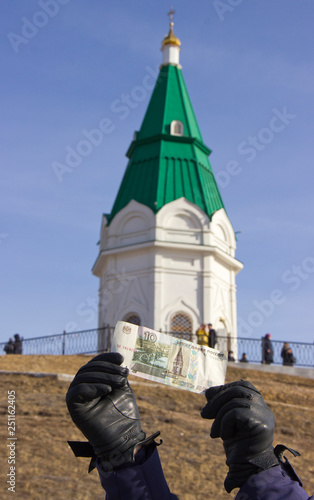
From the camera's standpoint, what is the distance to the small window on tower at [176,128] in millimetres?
27891

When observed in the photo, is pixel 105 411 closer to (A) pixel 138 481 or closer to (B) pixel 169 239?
(A) pixel 138 481

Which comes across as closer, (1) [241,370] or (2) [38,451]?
(2) [38,451]

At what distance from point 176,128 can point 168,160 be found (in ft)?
6.04

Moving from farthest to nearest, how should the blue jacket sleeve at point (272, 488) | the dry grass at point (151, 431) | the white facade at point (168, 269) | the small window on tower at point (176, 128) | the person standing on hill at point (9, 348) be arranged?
the small window on tower at point (176, 128), the white facade at point (168, 269), the person standing on hill at point (9, 348), the dry grass at point (151, 431), the blue jacket sleeve at point (272, 488)

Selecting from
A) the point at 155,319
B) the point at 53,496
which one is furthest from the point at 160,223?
the point at 53,496

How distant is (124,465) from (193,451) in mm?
6853

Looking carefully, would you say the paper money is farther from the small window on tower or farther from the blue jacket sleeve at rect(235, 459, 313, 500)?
the small window on tower

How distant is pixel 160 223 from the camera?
2547 centimetres

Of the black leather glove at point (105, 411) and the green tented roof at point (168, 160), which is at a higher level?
the green tented roof at point (168, 160)

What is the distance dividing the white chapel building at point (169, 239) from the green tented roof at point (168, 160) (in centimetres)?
4

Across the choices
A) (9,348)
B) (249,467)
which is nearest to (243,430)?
(249,467)

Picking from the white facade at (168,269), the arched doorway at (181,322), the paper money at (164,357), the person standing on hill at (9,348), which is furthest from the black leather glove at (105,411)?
the arched doorway at (181,322)

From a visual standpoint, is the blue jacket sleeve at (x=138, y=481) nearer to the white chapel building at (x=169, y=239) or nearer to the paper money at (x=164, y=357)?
the paper money at (x=164, y=357)

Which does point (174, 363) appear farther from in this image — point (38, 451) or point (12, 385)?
point (12, 385)
